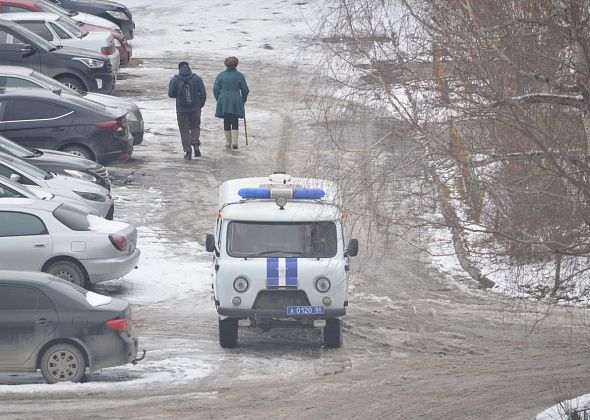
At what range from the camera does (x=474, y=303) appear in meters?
19.2

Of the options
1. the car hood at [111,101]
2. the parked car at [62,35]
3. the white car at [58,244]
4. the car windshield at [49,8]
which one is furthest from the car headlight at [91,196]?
the car windshield at [49,8]

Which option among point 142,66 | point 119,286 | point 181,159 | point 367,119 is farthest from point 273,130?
point 367,119

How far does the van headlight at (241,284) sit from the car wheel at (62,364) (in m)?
2.23

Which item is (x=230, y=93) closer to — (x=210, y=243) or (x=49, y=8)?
(x=49, y=8)

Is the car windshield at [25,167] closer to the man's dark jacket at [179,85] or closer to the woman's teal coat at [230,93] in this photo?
the man's dark jacket at [179,85]

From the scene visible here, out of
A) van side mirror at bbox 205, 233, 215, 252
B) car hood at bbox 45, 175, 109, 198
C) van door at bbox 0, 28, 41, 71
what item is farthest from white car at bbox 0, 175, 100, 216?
van door at bbox 0, 28, 41, 71

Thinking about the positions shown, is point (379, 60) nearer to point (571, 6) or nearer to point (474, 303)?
point (571, 6)

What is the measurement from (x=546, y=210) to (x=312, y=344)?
20.1 ft

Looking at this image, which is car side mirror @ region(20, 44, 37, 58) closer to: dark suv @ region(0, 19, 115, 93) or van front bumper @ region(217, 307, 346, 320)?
dark suv @ region(0, 19, 115, 93)

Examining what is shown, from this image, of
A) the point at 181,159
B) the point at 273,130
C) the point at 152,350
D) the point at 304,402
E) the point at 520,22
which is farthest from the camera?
the point at 273,130

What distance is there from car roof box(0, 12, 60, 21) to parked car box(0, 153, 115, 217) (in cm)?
1030

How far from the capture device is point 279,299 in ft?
52.6

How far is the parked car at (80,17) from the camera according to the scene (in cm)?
3216

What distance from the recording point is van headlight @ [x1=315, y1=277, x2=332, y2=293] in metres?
16.0
